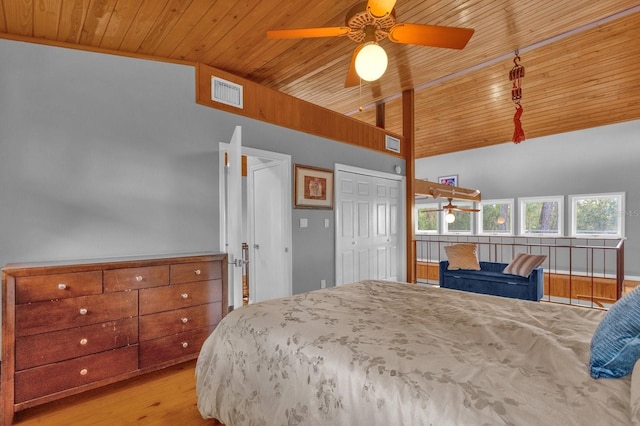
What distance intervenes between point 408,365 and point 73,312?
2169 mm

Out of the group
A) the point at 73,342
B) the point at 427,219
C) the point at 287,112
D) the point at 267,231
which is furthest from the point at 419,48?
the point at 427,219

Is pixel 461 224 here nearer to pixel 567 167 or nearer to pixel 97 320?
pixel 567 167

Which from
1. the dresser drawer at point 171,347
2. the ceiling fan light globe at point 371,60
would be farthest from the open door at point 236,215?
the ceiling fan light globe at point 371,60

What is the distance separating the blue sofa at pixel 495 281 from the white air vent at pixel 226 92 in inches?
162

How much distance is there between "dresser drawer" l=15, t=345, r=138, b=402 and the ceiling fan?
244 centimetres

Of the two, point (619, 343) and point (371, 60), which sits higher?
point (371, 60)

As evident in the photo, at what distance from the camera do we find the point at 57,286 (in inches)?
80.0

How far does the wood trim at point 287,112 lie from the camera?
311 centimetres

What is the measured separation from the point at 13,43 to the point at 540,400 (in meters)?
3.56

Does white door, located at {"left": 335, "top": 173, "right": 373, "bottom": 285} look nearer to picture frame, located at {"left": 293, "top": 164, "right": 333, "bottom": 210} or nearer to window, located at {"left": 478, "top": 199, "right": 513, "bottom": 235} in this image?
picture frame, located at {"left": 293, "top": 164, "right": 333, "bottom": 210}

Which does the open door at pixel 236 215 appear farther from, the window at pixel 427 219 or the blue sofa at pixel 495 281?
the window at pixel 427 219

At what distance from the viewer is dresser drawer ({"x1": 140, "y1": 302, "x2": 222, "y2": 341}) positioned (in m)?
2.39

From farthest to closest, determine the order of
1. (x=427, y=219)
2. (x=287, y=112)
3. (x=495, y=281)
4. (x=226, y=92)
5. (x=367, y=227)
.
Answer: (x=427, y=219), (x=367, y=227), (x=495, y=281), (x=287, y=112), (x=226, y=92)

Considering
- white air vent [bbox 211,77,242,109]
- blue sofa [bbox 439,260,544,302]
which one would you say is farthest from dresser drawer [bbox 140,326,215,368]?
blue sofa [bbox 439,260,544,302]
